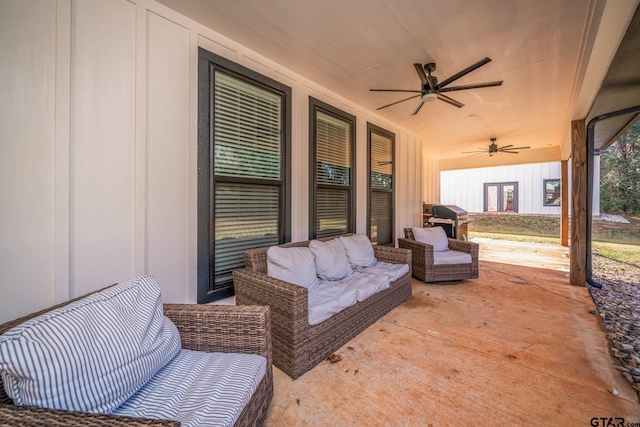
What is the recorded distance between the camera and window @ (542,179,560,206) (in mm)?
9055

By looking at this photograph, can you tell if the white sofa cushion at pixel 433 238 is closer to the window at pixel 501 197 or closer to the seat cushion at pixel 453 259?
the seat cushion at pixel 453 259

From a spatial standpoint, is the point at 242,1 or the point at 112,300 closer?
the point at 112,300

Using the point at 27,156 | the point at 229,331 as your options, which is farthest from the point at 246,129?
the point at 229,331

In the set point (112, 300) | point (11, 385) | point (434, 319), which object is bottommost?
point (434, 319)

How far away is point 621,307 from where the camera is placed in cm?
306

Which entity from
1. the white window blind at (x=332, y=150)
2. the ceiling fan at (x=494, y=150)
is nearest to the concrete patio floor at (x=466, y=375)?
the white window blind at (x=332, y=150)

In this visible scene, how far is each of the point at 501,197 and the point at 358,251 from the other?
9377 millimetres

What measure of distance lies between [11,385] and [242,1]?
258 centimetres

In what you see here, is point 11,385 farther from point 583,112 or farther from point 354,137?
point 583,112

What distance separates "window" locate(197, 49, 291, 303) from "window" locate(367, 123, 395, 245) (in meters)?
2.00

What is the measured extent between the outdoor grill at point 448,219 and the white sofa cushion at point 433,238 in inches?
67.6

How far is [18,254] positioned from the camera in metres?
1.56

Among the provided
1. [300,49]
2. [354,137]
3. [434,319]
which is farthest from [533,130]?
[300,49]

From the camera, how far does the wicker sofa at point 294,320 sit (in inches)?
73.2
